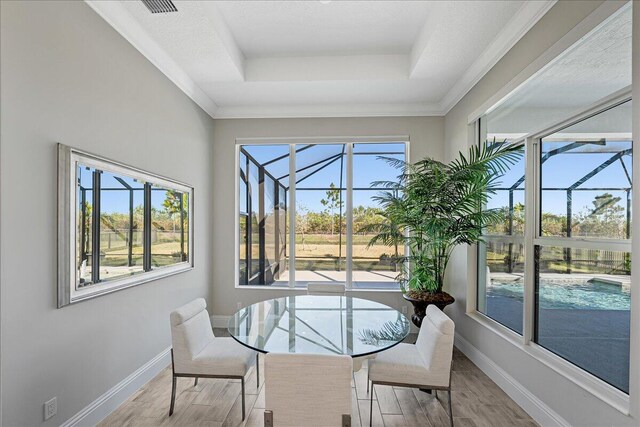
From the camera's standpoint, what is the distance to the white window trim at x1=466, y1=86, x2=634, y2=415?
1789 millimetres

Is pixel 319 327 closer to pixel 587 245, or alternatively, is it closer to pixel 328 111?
pixel 587 245

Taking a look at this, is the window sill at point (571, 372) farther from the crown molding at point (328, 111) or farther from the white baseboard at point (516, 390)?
the crown molding at point (328, 111)

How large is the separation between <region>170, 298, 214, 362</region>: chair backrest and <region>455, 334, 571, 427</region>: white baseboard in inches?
94.8

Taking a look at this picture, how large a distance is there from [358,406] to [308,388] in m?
1.22

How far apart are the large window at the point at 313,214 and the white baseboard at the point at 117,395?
1616 millimetres

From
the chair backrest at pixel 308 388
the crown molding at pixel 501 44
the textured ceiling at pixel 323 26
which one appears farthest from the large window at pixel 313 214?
the chair backrest at pixel 308 388

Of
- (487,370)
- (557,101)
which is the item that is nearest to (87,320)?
(487,370)

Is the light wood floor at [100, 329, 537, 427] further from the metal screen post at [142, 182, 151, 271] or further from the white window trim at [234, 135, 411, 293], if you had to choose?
the white window trim at [234, 135, 411, 293]

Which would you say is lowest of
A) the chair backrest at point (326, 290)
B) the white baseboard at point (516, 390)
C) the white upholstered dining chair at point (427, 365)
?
the white baseboard at point (516, 390)

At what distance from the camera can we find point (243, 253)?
15.0ft

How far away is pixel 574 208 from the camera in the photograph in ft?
7.06

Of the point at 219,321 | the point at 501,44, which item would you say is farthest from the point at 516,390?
the point at 219,321

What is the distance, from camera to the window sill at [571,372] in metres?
1.75

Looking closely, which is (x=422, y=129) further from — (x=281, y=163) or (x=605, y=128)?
(x=605, y=128)
